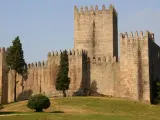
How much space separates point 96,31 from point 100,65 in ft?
20.6

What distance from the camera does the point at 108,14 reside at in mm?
69250

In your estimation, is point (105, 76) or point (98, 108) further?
point (105, 76)

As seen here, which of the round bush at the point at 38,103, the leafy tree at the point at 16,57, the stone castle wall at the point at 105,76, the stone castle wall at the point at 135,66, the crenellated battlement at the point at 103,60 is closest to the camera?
the round bush at the point at 38,103

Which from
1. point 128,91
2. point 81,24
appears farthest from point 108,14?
point 128,91

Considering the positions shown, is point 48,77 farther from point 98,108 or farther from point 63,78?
point 98,108

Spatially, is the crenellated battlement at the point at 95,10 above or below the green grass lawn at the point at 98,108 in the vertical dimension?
above

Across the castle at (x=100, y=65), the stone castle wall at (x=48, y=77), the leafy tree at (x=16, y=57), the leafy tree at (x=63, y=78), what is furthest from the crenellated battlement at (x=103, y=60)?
the leafy tree at (x=16, y=57)

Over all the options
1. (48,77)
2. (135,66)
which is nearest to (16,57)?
(48,77)

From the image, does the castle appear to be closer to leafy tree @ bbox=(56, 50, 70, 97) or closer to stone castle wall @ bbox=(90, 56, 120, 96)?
stone castle wall @ bbox=(90, 56, 120, 96)

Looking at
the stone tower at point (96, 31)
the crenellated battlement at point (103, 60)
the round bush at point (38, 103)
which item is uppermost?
the stone tower at point (96, 31)

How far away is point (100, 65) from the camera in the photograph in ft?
215

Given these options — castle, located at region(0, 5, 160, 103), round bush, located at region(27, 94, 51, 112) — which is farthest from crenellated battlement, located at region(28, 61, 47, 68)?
round bush, located at region(27, 94, 51, 112)

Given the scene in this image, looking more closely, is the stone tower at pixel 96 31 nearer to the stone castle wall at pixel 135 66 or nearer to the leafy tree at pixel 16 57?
the stone castle wall at pixel 135 66

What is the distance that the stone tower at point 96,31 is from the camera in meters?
68.4
